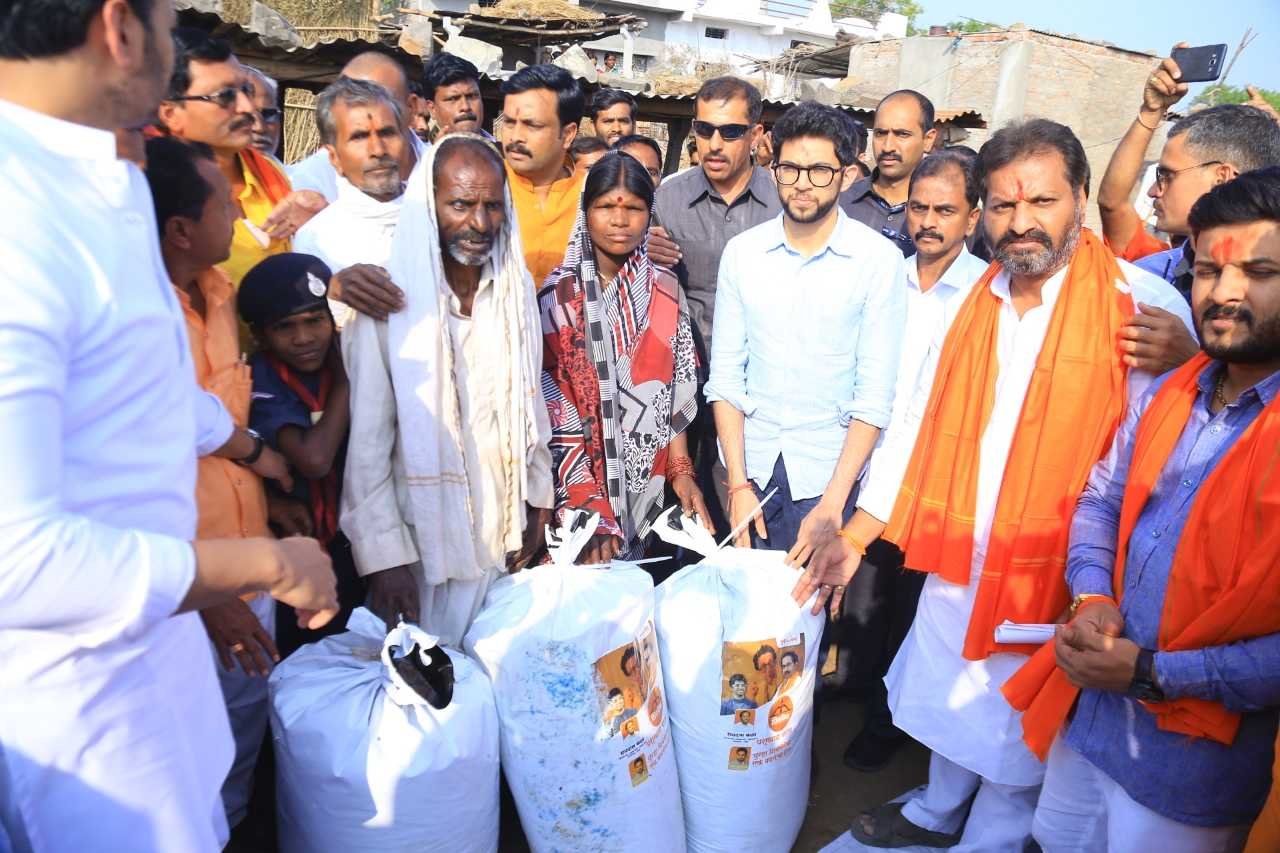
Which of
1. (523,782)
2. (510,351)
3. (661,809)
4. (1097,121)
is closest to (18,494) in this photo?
(510,351)

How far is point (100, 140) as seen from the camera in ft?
3.54

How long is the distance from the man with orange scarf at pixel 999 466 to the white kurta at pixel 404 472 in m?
0.94

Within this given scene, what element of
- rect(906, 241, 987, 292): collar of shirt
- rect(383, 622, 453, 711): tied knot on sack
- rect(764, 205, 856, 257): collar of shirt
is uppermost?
rect(764, 205, 856, 257): collar of shirt

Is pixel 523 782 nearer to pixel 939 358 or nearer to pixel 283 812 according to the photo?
pixel 283 812

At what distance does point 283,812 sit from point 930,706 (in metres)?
1.85

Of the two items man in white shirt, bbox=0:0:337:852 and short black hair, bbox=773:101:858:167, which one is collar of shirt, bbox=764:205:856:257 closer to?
short black hair, bbox=773:101:858:167

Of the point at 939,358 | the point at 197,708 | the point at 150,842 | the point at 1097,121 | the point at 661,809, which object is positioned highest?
the point at 1097,121

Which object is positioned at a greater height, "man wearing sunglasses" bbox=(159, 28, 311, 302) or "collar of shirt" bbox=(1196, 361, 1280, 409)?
"man wearing sunglasses" bbox=(159, 28, 311, 302)

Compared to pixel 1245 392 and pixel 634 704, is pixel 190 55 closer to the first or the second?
pixel 634 704

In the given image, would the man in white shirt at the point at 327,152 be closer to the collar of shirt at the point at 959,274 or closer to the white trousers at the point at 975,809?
the collar of shirt at the point at 959,274

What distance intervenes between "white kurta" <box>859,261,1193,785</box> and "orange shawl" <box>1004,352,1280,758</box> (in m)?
0.34

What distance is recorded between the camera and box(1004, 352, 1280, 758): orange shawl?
62.1 inches

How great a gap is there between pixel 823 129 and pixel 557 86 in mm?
1391

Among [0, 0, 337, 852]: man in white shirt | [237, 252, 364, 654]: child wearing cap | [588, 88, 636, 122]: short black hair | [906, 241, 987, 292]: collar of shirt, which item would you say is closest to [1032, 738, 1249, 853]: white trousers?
[906, 241, 987, 292]: collar of shirt
